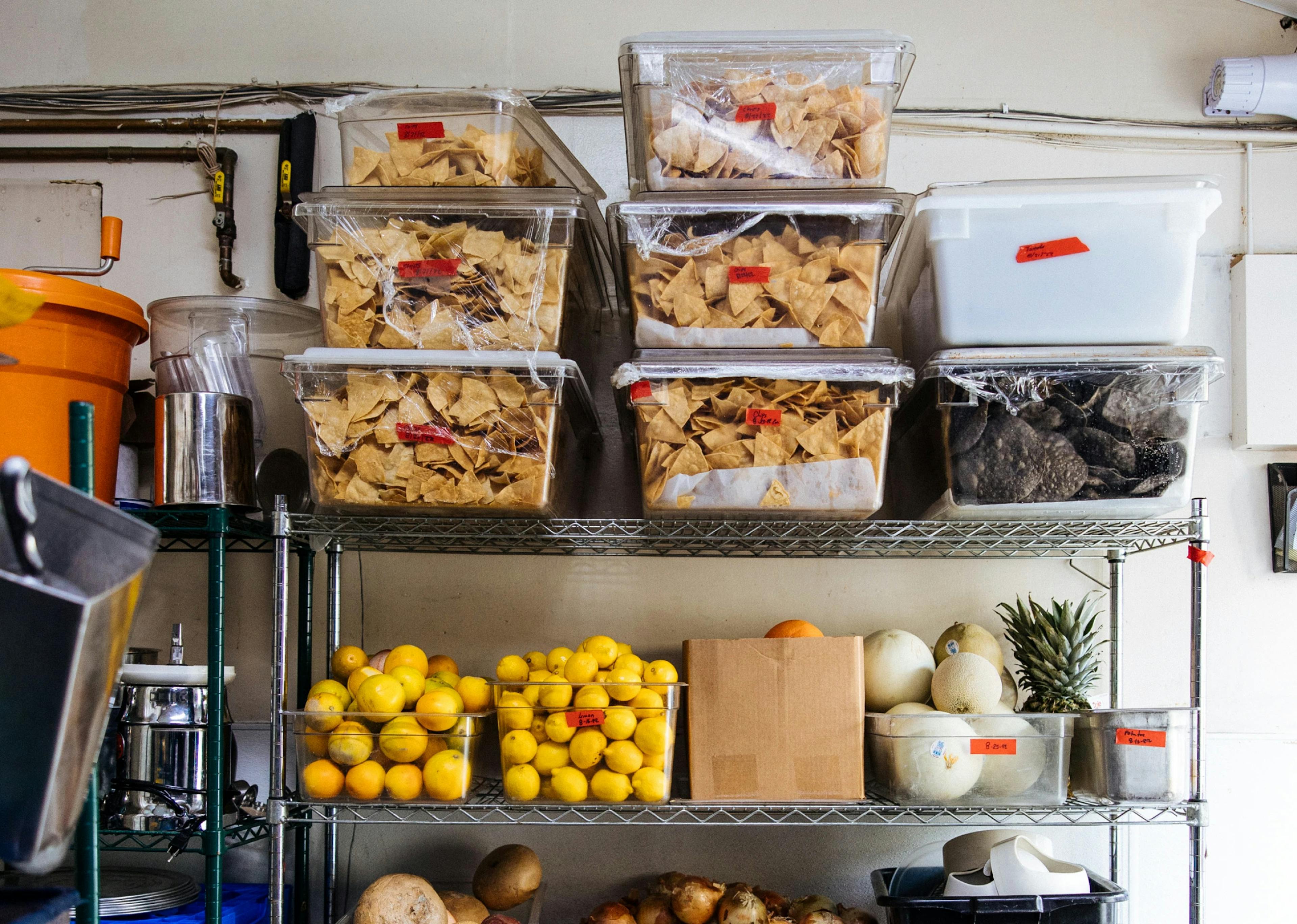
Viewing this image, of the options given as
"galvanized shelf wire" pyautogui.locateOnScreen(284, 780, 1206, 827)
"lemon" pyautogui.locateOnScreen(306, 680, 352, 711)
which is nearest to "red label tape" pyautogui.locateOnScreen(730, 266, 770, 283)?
"galvanized shelf wire" pyautogui.locateOnScreen(284, 780, 1206, 827)

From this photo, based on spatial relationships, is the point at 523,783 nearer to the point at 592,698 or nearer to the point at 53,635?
the point at 592,698

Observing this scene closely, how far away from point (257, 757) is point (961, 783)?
1.46 metres

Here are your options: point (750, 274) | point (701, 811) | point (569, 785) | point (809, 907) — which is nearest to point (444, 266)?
point (750, 274)

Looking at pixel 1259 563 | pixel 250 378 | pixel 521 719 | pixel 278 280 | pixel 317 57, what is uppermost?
pixel 317 57

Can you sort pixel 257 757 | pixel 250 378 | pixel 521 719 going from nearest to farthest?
pixel 521 719, pixel 250 378, pixel 257 757

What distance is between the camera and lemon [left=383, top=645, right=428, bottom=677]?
5.46 feet

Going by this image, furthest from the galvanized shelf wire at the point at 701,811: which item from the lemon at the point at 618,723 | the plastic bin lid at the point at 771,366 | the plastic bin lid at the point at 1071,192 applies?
the plastic bin lid at the point at 1071,192

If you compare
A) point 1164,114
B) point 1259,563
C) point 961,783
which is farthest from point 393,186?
point 1259,563

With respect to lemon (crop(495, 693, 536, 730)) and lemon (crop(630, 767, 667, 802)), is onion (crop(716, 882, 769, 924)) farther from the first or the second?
lemon (crop(495, 693, 536, 730))

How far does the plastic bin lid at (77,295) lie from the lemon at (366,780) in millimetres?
934

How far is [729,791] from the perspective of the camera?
5.19 ft

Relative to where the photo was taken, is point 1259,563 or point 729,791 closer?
point 729,791

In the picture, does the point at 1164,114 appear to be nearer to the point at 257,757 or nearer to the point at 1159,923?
the point at 1159,923

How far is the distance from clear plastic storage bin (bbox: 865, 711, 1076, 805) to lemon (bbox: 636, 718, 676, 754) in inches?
15.1
